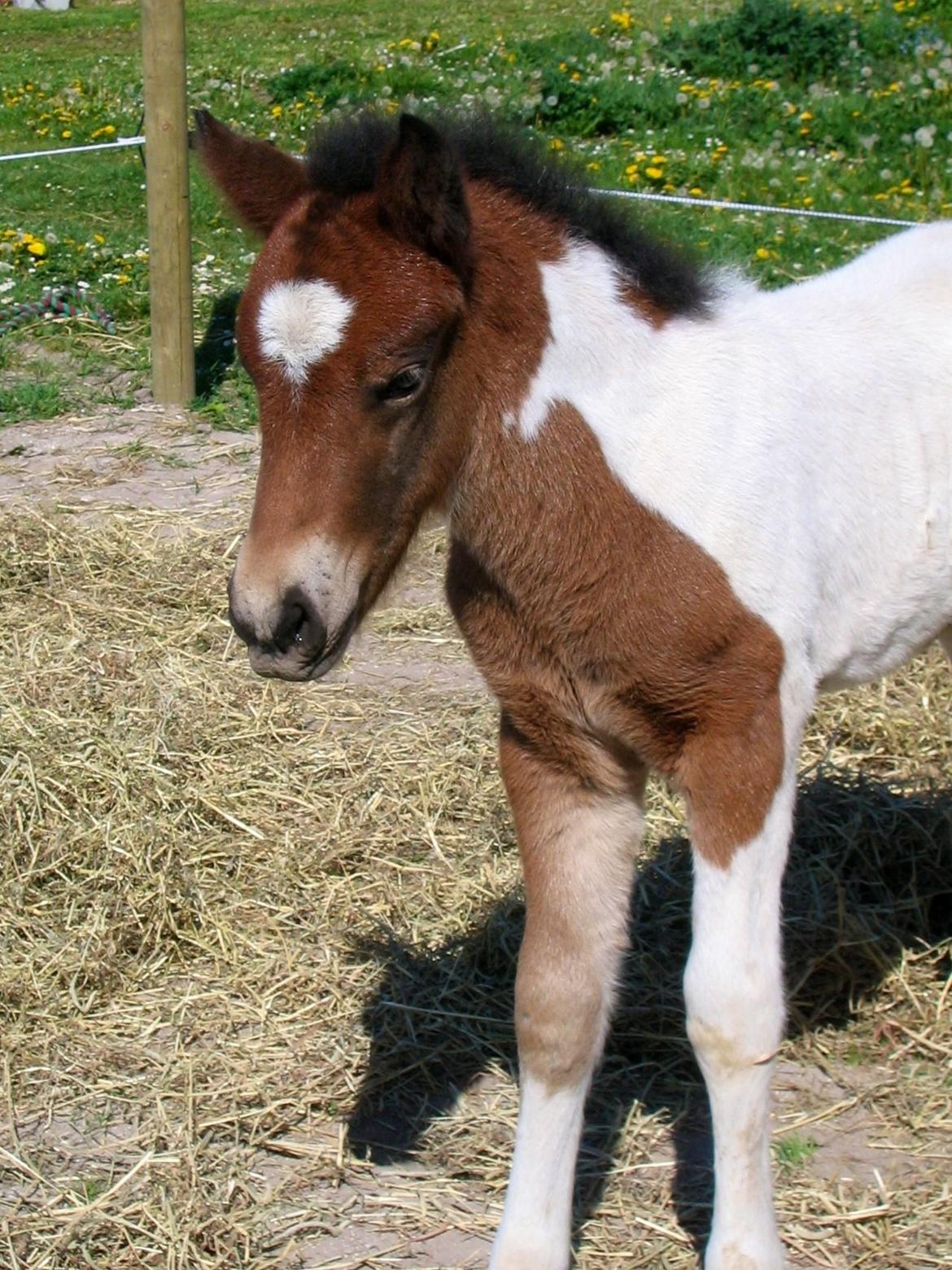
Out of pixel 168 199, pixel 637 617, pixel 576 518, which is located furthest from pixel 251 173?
pixel 168 199

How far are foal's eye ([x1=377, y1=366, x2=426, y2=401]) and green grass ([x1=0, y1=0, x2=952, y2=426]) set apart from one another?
4399mm

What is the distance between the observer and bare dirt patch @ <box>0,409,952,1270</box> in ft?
9.80

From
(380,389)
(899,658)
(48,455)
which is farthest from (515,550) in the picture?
(48,455)

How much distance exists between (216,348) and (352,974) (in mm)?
4324

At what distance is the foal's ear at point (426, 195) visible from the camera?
2344mm

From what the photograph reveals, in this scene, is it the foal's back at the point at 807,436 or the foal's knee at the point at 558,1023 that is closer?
the foal's back at the point at 807,436

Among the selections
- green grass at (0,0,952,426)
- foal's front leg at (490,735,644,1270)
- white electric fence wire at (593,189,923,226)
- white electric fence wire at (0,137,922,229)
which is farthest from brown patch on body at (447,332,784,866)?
green grass at (0,0,952,426)

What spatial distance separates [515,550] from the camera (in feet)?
8.85

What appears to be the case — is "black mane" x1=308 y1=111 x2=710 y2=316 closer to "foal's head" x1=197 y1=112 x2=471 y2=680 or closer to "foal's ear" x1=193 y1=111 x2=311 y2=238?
"foal's ear" x1=193 y1=111 x2=311 y2=238

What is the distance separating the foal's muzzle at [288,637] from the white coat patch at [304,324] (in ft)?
Result: 1.11

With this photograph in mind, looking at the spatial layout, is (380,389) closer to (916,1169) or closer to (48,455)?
(916,1169)

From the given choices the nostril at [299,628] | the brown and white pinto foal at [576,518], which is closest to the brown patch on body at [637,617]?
the brown and white pinto foal at [576,518]

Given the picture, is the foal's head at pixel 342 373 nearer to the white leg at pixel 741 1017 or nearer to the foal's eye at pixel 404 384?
the foal's eye at pixel 404 384

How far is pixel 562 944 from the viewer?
9.69 ft
